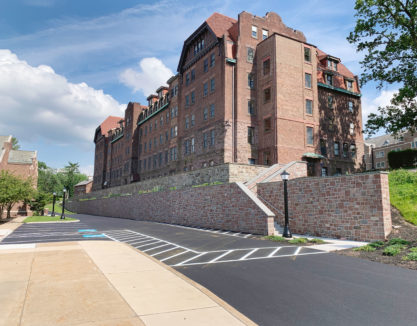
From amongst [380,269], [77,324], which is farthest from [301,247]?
[77,324]

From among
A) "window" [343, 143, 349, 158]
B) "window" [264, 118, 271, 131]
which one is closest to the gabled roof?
"window" [264, 118, 271, 131]

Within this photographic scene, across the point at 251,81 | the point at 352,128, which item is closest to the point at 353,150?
the point at 352,128

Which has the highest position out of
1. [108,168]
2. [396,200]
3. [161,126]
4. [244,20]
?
A: [244,20]

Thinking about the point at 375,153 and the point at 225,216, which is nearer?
the point at 225,216

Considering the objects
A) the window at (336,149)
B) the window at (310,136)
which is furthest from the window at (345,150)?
the window at (310,136)

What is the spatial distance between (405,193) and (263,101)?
17.8 m

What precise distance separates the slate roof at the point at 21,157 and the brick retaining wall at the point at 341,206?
3920 cm

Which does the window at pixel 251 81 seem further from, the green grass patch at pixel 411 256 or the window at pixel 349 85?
the green grass patch at pixel 411 256

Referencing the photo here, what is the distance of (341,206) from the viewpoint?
14.7m

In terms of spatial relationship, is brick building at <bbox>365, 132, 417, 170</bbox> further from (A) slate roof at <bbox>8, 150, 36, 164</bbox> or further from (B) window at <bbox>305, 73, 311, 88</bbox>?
(A) slate roof at <bbox>8, 150, 36, 164</bbox>

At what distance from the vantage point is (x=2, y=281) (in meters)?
6.80

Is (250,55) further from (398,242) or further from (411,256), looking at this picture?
(411,256)

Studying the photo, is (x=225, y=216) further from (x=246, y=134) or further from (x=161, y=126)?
(x=161, y=126)

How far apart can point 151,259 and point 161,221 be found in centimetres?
1967
